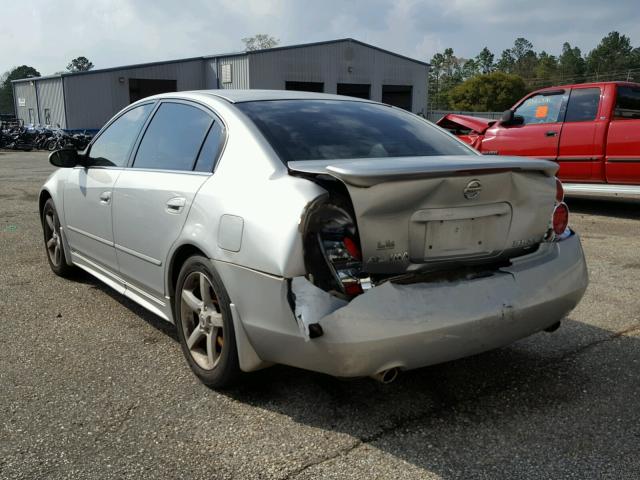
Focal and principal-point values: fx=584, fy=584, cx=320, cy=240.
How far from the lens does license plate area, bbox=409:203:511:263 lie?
2535mm

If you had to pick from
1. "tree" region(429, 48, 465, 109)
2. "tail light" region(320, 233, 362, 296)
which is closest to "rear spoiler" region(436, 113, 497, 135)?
"tail light" region(320, 233, 362, 296)

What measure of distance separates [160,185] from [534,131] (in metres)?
6.75

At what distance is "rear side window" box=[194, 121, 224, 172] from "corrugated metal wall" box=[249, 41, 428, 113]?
107 feet

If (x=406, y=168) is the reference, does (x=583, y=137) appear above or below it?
below

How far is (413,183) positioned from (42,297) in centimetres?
346

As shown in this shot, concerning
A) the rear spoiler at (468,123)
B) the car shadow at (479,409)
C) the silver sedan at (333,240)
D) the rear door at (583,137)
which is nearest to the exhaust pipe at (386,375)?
the silver sedan at (333,240)

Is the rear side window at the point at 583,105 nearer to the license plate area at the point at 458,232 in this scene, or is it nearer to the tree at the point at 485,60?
the license plate area at the point at 458,232

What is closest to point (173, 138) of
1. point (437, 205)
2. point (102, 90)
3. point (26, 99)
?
A: point (437, 205)

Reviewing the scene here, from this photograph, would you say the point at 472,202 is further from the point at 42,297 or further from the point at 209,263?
the point at 42,297

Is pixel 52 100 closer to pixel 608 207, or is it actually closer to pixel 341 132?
pixel 608 207

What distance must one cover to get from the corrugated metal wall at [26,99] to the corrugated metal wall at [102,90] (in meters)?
6.28

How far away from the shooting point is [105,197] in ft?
12.8

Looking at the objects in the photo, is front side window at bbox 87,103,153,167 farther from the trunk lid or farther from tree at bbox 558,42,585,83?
tree at bbox 558,42,585,83

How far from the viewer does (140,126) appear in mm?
3924
